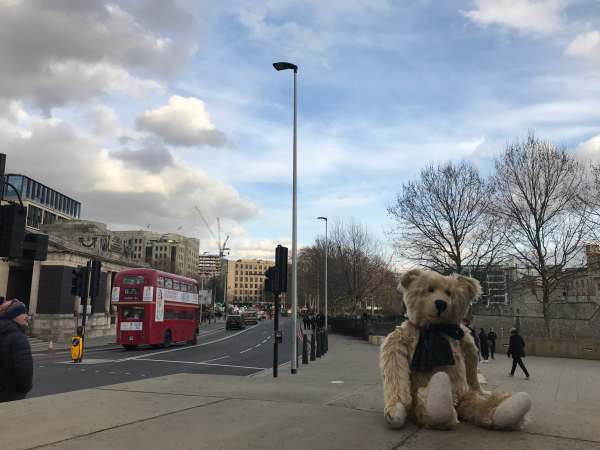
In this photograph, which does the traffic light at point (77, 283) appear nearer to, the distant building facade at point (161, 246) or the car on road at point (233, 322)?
the car on road at point (233, 322)

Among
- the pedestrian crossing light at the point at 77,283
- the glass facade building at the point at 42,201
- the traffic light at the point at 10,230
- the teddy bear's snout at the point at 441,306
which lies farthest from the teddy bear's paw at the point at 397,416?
the glass facade building at the point at 42,201

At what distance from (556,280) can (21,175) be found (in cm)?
5944

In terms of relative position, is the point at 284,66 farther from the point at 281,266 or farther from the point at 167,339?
the point at 167,339

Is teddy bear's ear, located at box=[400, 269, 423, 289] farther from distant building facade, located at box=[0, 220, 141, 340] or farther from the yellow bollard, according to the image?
distant building facade, located at box=[0, 220, 141, 340]

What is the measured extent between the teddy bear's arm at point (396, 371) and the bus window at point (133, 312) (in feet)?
66.4

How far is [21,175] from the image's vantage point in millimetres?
59750

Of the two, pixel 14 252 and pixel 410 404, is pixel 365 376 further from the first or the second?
pixel 14 252

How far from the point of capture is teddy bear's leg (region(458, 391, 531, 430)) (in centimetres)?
Answer: 526

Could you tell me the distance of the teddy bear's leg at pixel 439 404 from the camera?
5320mm

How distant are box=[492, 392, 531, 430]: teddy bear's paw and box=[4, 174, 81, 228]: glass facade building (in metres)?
58.9

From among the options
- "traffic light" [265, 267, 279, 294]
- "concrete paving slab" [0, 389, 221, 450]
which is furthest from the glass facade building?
"concrete paving slab" [0, 389, 221, 450]

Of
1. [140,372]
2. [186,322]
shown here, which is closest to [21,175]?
[186,322]

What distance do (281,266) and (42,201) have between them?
6242cm

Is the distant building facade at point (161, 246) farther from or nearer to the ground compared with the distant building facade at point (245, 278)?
farther from the ground
